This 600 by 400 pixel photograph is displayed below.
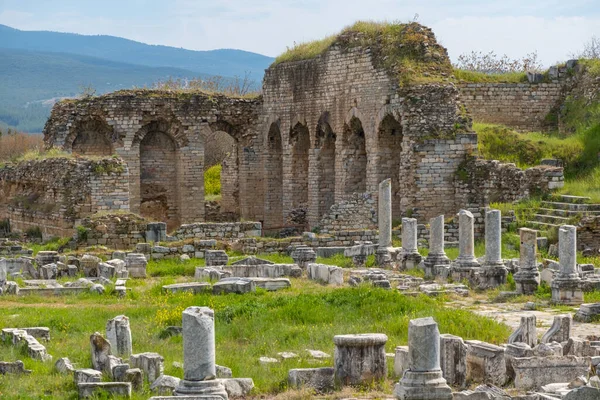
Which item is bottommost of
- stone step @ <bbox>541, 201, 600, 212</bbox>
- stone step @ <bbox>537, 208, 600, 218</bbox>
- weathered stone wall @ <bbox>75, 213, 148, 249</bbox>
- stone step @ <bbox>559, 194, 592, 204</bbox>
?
weathered stone wall @ <bbox>75, 213, 148, 249</bbox>

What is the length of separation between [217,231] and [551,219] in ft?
27.0

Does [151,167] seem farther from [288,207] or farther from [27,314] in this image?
[27,314]

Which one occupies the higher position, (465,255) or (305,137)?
(305,137)

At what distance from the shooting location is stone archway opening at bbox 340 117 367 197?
36.0m

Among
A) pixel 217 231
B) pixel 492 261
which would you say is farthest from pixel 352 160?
pixel 492 261

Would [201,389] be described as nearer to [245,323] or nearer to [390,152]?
[245,323]

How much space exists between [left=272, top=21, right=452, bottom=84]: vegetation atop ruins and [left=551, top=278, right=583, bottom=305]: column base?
1285cm

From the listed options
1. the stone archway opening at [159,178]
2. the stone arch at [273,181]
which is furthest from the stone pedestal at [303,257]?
the stone arch at [273,181]

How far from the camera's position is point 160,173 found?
132ft

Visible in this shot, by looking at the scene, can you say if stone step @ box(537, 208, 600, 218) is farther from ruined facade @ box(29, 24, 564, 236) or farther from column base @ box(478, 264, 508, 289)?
column base @ box(478, 264, 508, 289)

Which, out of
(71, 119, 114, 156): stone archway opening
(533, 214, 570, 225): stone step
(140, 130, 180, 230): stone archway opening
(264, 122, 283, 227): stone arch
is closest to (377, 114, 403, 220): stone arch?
(533, 214, 570, 225): stone step

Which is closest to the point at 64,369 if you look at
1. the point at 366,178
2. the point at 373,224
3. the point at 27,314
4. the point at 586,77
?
the point at 27,314

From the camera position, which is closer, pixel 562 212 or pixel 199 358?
pixel 199 358

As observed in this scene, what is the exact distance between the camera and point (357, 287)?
21344 millimetres
